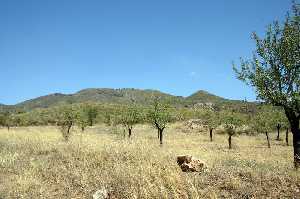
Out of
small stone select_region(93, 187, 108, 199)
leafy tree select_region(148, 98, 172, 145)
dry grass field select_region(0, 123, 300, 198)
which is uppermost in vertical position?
leafy tree select_region(148, 98, 172, 145)

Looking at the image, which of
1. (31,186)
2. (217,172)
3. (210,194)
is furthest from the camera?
(31,186)

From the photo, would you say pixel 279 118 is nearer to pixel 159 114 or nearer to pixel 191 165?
pixel 159 114

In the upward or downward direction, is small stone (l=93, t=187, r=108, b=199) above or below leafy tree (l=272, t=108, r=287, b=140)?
below

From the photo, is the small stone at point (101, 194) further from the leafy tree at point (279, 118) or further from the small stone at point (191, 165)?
the leafy tree at point (279, 118)

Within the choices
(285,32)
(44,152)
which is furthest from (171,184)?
(285,32)

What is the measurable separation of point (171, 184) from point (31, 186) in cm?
493

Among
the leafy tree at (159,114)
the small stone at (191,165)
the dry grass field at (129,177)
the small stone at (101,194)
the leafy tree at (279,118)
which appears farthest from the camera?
the leafy tree at (279,118)

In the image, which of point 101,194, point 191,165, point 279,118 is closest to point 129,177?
point 101,194

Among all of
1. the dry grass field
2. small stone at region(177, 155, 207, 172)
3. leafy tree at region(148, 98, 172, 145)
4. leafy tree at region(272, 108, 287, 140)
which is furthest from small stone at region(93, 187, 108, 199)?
leafy tree at region(272, 108, 287, 140)

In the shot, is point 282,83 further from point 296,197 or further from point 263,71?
point 296,197

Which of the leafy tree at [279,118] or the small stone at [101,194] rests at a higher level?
the leafy tree at [279,118]

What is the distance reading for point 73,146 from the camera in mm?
16672

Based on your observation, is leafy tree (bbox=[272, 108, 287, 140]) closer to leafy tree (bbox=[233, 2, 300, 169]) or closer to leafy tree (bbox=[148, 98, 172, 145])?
leafy tree (bbox=[148, 98, 172, 145])

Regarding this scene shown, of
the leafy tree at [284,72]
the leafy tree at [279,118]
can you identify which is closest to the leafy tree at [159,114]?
the leafy tree at [279,118]
